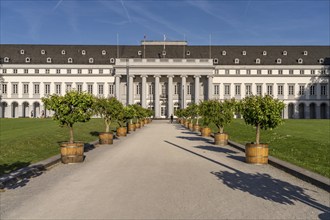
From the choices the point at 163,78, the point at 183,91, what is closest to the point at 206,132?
the point at 183,91

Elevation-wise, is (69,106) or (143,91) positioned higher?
(143,91)

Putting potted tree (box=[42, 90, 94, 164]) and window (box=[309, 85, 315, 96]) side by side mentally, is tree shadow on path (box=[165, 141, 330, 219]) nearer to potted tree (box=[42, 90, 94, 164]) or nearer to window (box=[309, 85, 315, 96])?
potted tree (box=[42, 90, 94, 164])

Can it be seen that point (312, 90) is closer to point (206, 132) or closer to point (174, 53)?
point (174, 53)

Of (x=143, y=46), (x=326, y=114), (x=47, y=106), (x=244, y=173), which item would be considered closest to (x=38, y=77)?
(x=143, y=46)

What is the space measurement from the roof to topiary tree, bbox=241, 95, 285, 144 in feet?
273

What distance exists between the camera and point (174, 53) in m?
101

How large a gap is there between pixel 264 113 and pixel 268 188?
6.88 meters

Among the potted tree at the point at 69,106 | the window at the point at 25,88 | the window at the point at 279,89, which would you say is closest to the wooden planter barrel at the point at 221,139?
the potted tree at the point at 69,106

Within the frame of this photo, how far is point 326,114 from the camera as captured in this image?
9856cm

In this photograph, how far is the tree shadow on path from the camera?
8.78 meters

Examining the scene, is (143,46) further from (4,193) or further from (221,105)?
(4,193)

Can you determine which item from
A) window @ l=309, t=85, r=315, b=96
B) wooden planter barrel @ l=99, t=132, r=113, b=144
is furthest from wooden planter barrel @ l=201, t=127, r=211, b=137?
window @ l=309, t=85, r=315, b=96

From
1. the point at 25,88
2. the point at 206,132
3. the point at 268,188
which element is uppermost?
the point at 25,88

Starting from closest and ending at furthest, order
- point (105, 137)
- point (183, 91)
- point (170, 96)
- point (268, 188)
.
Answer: point (268, 188) → point (105, 137) → point (183, 91) → point (170, 96)
